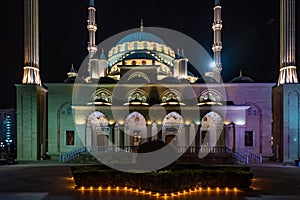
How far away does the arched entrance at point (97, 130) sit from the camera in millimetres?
29344

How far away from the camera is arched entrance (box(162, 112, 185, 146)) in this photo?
29.4m

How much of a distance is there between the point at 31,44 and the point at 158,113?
13245 millimetres

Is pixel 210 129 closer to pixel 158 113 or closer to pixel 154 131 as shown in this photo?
pixel 158 113

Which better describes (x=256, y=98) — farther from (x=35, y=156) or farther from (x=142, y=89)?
(x=35, y=156)

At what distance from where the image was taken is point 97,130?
29.9 meters

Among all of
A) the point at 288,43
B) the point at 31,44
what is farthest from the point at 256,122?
the point at 31,44

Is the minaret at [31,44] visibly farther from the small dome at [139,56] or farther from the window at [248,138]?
the window at [248,138]

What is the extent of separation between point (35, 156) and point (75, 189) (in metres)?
16.6

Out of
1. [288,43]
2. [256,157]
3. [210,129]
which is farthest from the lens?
[288,43]

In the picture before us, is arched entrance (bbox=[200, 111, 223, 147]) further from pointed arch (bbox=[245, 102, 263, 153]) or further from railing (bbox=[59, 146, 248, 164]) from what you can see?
pointed arch (bbox=[245, 102, 263, 153])

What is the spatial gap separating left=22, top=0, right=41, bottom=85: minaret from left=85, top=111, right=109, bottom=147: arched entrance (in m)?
6.13

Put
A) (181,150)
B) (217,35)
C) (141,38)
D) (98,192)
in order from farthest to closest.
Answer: (141,38), (217,35), (181,150), (98,192)

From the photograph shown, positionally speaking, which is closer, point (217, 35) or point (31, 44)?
point (31, 44)

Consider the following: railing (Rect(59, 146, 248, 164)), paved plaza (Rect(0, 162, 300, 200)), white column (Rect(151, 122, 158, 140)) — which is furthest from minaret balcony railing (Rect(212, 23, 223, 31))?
paved plaza (Rect(0, 162, 300, 200))
